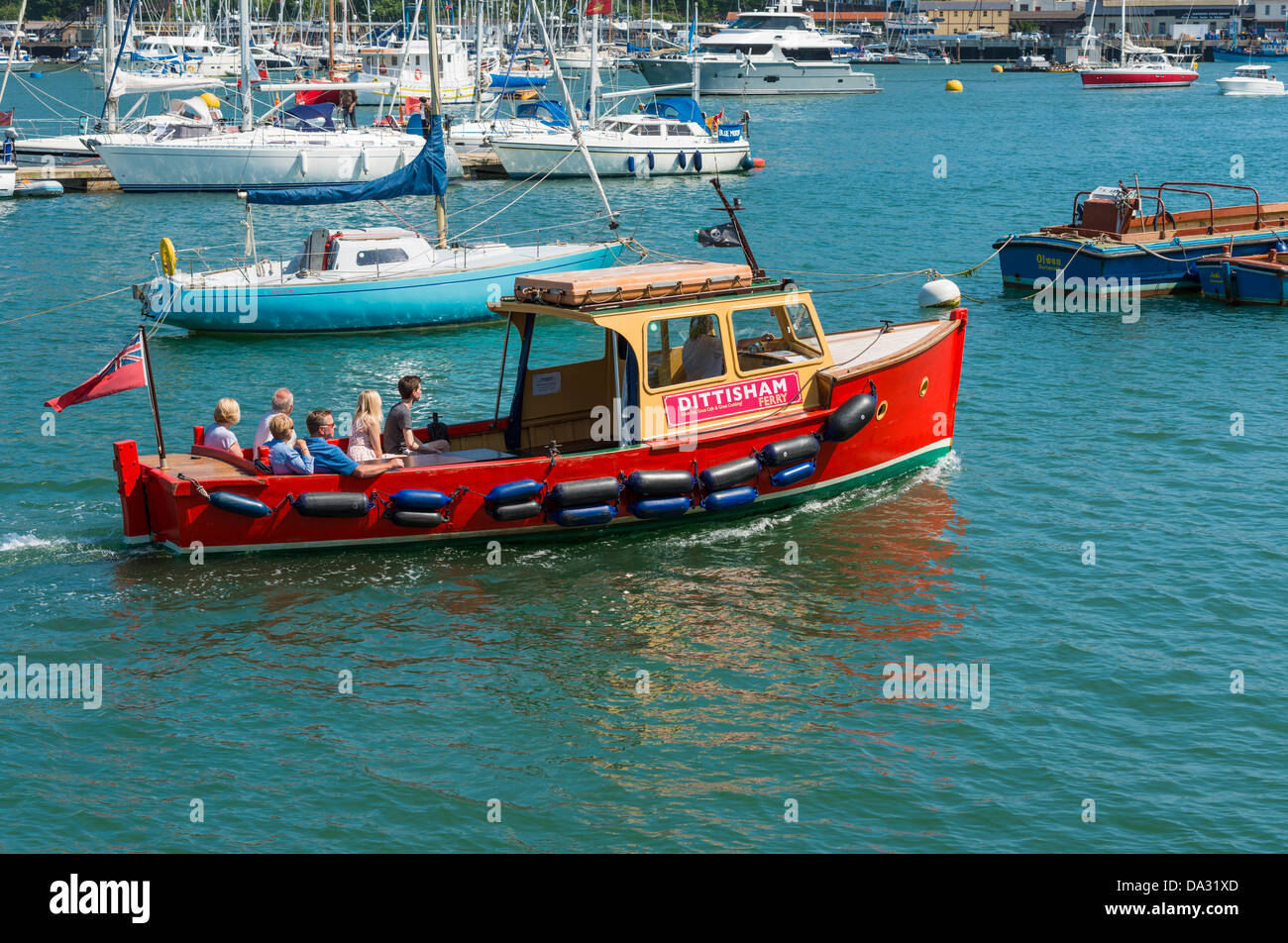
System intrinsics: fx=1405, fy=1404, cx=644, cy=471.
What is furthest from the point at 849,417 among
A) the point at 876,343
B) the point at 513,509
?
the point at 513,509

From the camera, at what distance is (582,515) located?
15.7 m

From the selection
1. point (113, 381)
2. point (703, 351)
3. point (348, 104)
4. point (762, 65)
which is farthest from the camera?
point (762, 65)

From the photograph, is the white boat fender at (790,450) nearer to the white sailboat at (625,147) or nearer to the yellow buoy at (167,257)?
the yellow buoy at (167,257)

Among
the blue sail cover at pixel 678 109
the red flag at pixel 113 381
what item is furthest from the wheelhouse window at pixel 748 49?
the red flag at pixel 113 381

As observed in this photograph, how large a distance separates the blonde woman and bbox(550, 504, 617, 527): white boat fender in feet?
6.41

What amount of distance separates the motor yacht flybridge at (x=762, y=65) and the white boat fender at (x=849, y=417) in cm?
8393

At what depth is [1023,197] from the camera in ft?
159

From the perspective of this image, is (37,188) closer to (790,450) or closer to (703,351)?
(703,351)

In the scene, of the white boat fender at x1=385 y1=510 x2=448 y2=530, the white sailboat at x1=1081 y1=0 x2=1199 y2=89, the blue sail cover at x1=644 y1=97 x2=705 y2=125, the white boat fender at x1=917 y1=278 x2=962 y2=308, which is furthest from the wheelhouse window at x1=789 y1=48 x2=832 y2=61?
the white boat fender at x1=385 y1=510 x2=448 y2=530

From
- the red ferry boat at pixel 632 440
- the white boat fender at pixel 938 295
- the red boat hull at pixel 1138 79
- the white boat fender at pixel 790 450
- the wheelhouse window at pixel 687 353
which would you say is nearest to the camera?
the red ferry boat at pixel 632 440

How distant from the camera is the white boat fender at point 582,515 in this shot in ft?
51.6

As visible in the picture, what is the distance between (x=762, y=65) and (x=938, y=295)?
76.1m

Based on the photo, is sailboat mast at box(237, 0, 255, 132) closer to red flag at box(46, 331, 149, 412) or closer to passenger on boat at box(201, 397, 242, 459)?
passenger on boat at box(201, 397, 242, 459)

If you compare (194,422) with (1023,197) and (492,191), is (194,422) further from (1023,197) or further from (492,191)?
(1023,197)
